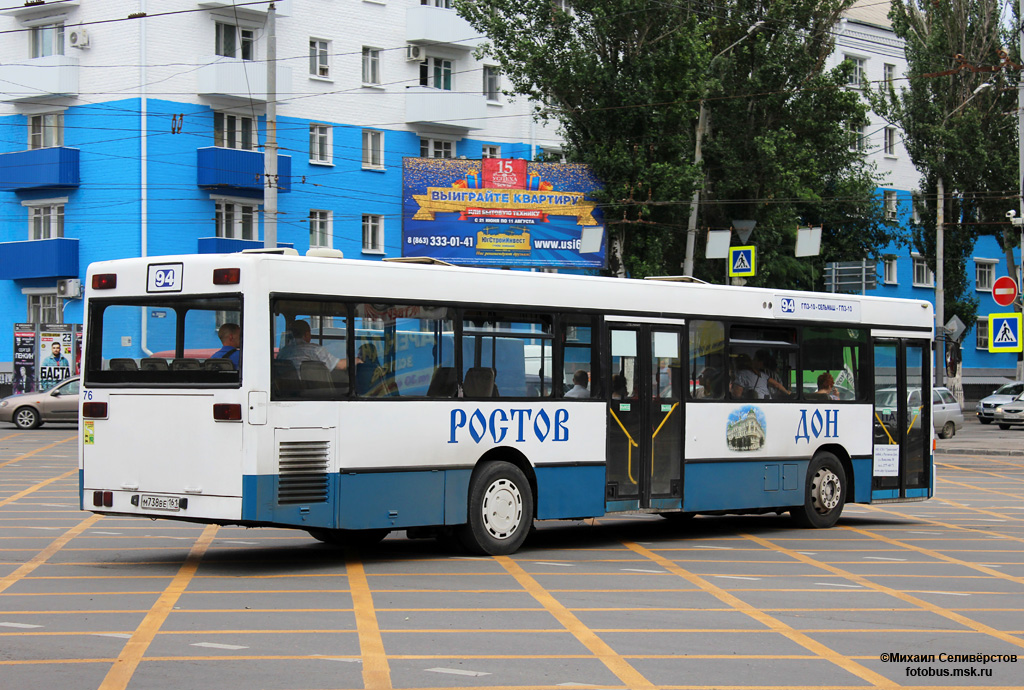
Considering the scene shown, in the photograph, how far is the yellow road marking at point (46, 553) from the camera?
11117 mm

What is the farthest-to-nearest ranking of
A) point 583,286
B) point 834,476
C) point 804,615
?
point 834,476
point 583,286
point 804,615

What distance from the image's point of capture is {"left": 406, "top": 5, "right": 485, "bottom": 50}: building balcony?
50688mm

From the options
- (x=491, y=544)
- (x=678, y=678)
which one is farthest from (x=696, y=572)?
(x=678, y=678)

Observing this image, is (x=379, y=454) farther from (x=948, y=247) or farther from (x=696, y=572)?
(x=948, y=247)

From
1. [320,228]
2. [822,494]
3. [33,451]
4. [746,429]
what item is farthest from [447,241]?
[746,429]

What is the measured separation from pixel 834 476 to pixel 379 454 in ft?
21.6

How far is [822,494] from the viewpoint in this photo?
16391 millimetres

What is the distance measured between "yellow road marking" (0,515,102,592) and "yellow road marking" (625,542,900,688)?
5.40 meters

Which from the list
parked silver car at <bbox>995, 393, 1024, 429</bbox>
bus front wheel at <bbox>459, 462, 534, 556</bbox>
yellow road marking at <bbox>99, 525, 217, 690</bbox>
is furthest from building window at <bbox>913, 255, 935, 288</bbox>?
yellow road marking at <bbox>99, 525, 217, 690</bbox>

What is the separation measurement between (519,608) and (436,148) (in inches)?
1700

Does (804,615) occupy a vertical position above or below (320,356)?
below

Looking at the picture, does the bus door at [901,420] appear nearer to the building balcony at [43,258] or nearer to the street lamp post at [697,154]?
the street lamp post at [697,154]

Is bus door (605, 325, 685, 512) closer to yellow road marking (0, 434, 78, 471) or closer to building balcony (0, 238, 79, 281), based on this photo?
yellow road marking (0, 434, 78, 471)

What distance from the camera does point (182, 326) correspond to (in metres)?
11.9
